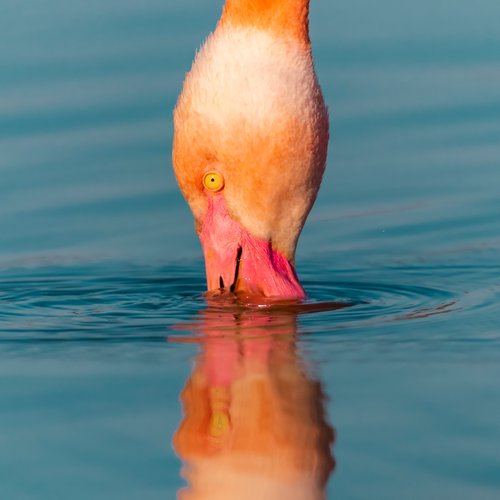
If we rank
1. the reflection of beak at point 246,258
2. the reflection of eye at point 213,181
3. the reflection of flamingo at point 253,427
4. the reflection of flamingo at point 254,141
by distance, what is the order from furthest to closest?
the reflection of beak at point 246,258, the reflection of eye at point 213,181, the reflection of flamingo at point 254,141, the reflection of flamingo at point 253,427

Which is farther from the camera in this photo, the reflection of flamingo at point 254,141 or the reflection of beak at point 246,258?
the reflection of beak at point 246,258

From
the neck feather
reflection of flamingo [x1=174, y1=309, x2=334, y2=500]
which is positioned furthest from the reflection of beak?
reflection of flamingo [x1=174, y1=309, x2=334, y2=500]

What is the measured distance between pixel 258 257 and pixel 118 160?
262 centimetres

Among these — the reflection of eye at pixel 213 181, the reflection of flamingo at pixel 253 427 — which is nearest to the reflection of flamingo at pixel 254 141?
the reflection of eye at pixel 213 181

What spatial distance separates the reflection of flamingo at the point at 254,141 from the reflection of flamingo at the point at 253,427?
1036 millimetres

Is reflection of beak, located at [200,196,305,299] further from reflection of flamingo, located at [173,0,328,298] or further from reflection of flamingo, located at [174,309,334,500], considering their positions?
reflection of flamingo, located at [174,309,334,500]

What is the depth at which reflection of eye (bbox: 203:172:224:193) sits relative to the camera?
5.80 m

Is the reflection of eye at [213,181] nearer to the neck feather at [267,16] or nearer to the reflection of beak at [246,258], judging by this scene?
the reflection of beak at [246,258]

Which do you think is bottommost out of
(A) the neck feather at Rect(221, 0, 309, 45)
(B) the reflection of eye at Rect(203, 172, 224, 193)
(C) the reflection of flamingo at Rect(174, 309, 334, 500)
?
(C) the reflection of flamingo at Rect(174, 309, 334, 500)

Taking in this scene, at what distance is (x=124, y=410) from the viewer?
402 cm

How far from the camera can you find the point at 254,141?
5.71m

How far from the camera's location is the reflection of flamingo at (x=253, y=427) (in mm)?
3580

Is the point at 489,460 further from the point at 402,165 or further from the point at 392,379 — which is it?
the point at 402,165

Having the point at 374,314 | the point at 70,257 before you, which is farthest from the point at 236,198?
the point at 70,257
